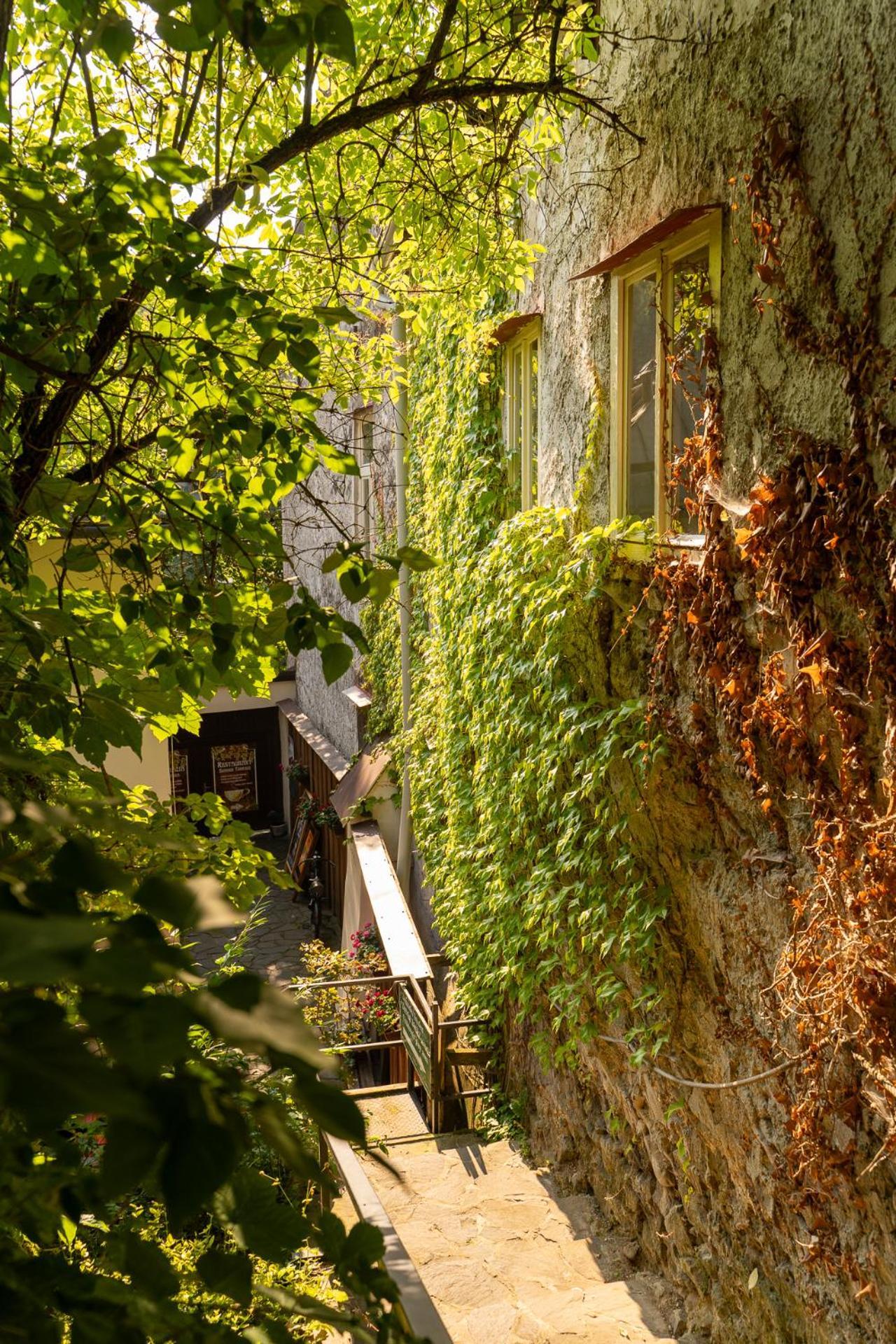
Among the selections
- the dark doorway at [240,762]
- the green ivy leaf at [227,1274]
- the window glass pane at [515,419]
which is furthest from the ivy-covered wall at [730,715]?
the dark doorway at [240,762]

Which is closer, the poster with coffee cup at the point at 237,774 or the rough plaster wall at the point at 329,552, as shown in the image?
the rough plaster wall at the point at 329,552

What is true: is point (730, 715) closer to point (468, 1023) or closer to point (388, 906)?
point (468, 1023)

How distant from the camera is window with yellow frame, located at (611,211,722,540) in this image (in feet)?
12.8

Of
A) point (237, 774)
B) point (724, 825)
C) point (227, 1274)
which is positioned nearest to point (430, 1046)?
point (724, 825)

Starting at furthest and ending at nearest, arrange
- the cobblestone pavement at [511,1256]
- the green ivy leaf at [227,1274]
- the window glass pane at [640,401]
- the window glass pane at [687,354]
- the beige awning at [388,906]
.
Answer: the beige awning at [388,906]
the window glass pane at [640,401]
the cobblestone pavement at [511,1256]
the window glass pane at [687,354]
the green ivy leaf at [227,1274]

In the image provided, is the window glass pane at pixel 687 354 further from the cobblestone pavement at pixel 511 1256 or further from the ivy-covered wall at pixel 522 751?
the cobblestone pavement at pixel 511 1256

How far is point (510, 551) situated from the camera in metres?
5.46

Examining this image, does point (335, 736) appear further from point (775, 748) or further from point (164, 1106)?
point (164, 1106)

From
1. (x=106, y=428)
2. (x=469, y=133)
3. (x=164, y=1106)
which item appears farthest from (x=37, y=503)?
(x=469, y=133)

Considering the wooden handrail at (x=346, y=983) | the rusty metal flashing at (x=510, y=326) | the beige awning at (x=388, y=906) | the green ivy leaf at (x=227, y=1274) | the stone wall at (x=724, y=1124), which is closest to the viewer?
the green ivy leaf at (x=227, y=1274)

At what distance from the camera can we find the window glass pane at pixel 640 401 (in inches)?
179

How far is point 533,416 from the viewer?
6.43 meters

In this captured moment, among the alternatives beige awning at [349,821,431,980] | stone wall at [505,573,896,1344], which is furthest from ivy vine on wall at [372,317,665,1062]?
beige awning at [349,821,431,980]

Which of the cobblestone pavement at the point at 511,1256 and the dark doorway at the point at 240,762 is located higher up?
the dark doorway at the point at 240,762
